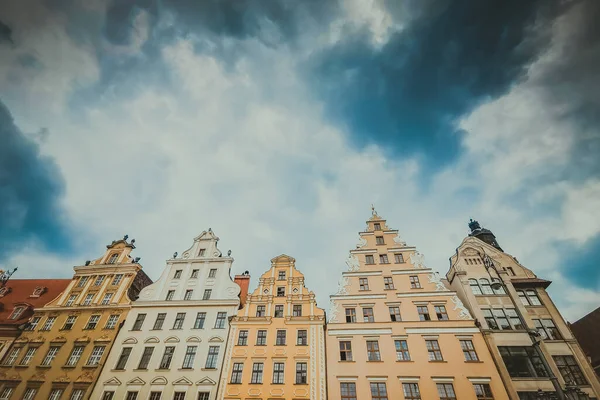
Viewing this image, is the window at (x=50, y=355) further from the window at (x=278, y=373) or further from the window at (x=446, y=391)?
the window at (x=446, y=391)

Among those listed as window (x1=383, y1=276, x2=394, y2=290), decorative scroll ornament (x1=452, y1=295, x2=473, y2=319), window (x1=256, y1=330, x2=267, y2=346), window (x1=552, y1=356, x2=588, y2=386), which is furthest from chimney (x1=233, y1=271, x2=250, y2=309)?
window (x1=552, y1=356, x2=588, y2=386)

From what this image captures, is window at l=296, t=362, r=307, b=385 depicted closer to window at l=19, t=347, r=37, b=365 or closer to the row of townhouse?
the row of townhouse

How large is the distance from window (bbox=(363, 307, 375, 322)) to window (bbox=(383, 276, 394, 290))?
2746 millimetres

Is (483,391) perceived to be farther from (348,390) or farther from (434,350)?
(348,390)

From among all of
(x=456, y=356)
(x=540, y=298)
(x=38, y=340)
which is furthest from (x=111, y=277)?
(x=540, y=298)

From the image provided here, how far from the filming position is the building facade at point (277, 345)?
23.6 m

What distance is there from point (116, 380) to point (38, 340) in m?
9.96

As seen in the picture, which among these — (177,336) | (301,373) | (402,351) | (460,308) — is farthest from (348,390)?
(177,336)

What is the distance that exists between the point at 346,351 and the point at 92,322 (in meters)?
24.2

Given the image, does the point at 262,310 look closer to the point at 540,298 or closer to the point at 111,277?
the point at 111,277

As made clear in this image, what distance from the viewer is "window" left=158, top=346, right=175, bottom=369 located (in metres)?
25.8

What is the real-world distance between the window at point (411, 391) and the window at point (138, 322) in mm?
23596

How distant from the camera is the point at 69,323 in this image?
29.8 m

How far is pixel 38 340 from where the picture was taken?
28594 mm
